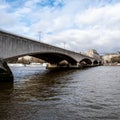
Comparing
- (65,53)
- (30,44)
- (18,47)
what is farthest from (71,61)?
(18,47)

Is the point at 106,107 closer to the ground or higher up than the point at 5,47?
closer to the ground

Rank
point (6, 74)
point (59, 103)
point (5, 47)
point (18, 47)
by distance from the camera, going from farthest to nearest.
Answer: point (18, 47), point (5, 47), point (6, 74), point (59, 103)

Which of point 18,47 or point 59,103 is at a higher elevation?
point 18,47

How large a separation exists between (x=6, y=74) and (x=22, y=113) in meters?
24.5

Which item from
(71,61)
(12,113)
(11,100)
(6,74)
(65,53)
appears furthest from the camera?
(71,61)

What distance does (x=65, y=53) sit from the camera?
101 m

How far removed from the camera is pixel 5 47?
4594 centimetres

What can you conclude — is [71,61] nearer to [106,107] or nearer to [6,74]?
[6,74]

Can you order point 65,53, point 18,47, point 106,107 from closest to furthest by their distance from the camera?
point 106,107 → point 18,47 → point 65,53

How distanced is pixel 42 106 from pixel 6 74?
22.6m

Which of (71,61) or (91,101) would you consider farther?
(71,61)

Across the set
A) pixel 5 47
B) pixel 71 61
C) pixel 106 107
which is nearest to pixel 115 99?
pixel 106 107

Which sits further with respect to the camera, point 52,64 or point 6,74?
point 52,64

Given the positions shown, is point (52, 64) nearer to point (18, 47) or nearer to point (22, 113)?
point (18, 47)
